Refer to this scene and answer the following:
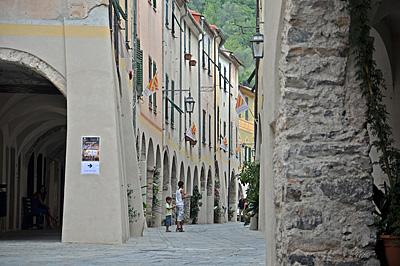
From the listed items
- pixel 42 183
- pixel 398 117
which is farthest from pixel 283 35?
pixel 42 183

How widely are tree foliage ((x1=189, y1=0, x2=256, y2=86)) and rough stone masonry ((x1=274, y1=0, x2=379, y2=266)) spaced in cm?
7703

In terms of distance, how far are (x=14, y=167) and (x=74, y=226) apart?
8661mm

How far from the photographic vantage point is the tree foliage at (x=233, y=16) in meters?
85.8

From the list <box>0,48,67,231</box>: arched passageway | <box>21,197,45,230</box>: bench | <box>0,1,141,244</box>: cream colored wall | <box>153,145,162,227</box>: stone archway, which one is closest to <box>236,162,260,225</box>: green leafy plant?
<box>153,145,162,227</box>: stone archway

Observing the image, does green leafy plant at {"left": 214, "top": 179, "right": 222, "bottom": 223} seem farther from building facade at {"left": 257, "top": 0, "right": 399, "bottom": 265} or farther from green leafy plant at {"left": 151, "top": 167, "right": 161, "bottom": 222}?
building facade at {"left": 257, "top": 0, "right": 399, "bottom": 265}

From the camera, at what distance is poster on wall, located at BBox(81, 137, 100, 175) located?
16.0m

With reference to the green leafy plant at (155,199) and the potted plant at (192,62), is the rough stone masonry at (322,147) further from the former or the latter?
the potted plant at (192,62)

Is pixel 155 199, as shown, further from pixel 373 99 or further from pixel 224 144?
pixel 373 99

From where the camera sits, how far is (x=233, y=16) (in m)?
86.1

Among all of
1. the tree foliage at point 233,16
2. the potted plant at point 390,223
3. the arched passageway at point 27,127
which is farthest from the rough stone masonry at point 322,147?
the tree foliage at point 233,16

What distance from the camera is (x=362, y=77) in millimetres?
7797

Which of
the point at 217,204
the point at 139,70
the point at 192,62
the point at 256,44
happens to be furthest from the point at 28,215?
the point at 217,204

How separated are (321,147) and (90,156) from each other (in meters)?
8.90

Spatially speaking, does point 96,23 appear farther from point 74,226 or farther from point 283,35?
point 283,35
